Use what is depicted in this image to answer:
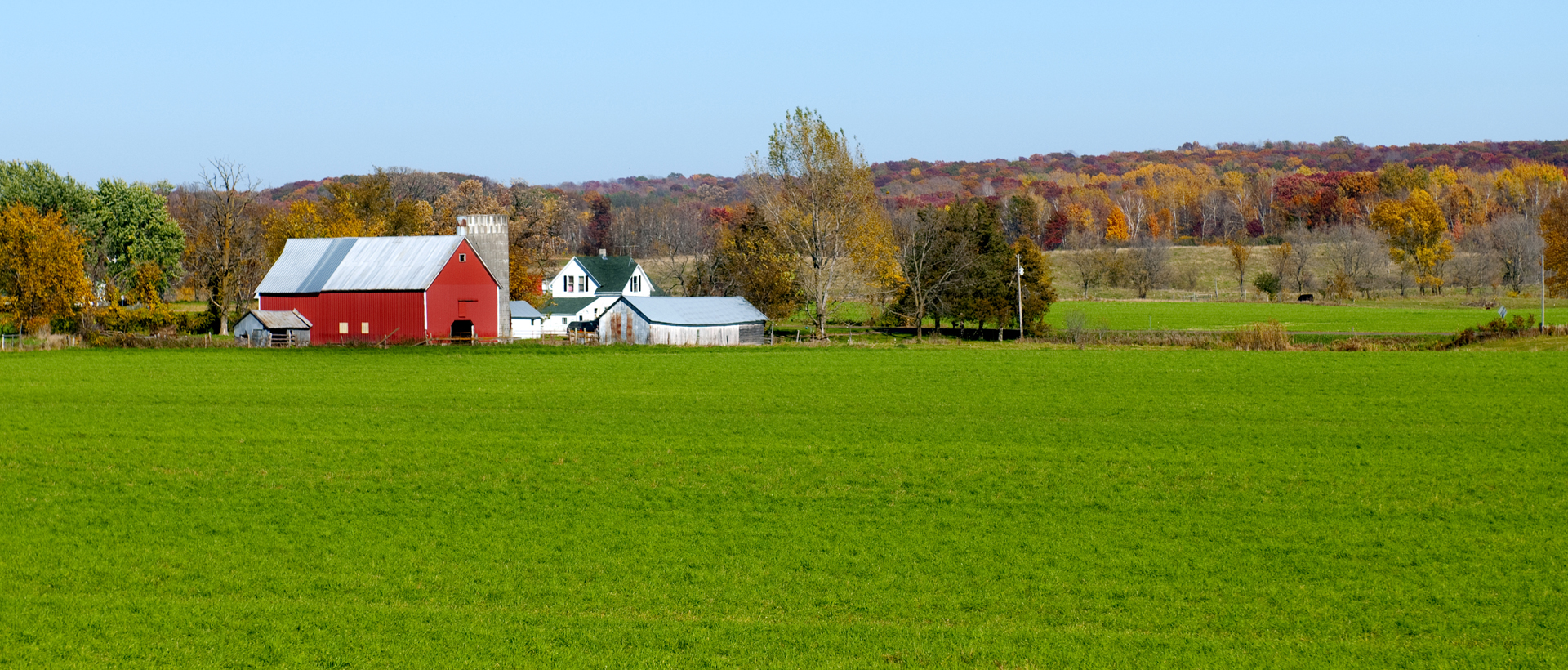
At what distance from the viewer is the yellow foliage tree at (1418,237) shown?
10550cm

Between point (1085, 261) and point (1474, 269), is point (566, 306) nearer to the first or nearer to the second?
point (1085, 261)

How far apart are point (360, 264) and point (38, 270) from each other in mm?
14126

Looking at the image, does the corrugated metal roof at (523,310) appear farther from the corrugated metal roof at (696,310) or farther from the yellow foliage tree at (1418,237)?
the yellow foliage tree at (1418,237)

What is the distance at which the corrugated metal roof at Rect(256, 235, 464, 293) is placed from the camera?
50.8 meters

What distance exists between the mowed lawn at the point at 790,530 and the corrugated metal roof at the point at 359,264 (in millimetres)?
23462

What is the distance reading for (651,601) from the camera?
10.9 m

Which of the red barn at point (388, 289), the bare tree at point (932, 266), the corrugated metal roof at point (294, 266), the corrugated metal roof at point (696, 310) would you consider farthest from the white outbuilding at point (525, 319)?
the bare tree at point (932, 266)

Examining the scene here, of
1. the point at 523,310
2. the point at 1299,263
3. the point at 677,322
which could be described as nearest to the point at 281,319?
the point at 523,310

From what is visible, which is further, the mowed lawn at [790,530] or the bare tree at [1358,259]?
the bare tree at [1358,259]

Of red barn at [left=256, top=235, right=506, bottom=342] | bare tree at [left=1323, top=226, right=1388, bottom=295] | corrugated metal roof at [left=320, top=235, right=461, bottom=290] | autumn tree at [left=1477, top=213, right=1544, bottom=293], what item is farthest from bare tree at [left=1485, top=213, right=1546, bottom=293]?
corrugated metal roof at [left=320, top=235, right=461, bottom=290]

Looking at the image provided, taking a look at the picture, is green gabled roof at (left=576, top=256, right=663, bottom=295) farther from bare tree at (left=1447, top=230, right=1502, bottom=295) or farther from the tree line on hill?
bare tree at (left=1447, top=230, right=1502, bottom=295)

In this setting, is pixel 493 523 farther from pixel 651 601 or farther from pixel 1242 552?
pixel 1242 552

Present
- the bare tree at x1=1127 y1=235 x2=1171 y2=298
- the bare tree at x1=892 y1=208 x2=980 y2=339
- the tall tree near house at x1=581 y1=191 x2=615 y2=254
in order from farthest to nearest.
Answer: the tall tree near house at x1=581 y1=191 x2=615 y2=254, the bare tree at x1=1127 y1=235 x2=1171 y2=298, the bare tree at x1=892 y1=208 x2=980 y2=339

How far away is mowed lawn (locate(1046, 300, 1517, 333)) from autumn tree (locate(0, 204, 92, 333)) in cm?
4662
